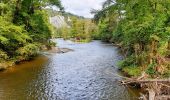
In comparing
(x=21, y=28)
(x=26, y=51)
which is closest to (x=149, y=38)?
(x=26, y=51)

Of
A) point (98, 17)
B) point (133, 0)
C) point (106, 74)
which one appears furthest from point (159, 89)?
point (98, 17)

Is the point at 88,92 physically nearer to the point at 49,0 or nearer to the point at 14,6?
the point at 14,6

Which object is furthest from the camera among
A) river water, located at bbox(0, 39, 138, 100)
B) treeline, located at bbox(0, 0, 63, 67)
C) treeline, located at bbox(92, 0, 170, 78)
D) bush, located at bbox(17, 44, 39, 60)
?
bush, located at bbox(17, 44, 39, 60)

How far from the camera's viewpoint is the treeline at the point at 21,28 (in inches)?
1507

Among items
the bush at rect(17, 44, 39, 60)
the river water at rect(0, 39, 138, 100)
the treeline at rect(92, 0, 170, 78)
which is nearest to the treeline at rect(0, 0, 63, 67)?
the bush at rect(17, 44, 39, 60)

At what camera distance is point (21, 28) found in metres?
41.5

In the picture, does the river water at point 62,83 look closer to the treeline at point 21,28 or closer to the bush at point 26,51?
the bush at point 26,51

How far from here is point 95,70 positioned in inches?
1444

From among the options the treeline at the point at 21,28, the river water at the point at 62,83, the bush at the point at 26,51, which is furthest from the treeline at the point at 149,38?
the treeline at the point at 21,28

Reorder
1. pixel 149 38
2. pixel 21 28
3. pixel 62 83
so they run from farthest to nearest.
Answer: pixel 21 28 → pixel 149 38 → pixel 62 83

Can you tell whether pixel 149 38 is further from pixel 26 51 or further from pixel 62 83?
pixel 26 51

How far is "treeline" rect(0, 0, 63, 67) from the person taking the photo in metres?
38.3

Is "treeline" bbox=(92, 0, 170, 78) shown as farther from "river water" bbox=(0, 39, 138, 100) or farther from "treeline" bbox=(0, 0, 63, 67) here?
"treeline" bbox=(0, 0, 63, 67)

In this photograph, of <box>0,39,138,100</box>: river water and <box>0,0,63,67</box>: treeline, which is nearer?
<box>0,39,138,100</box>: river water
